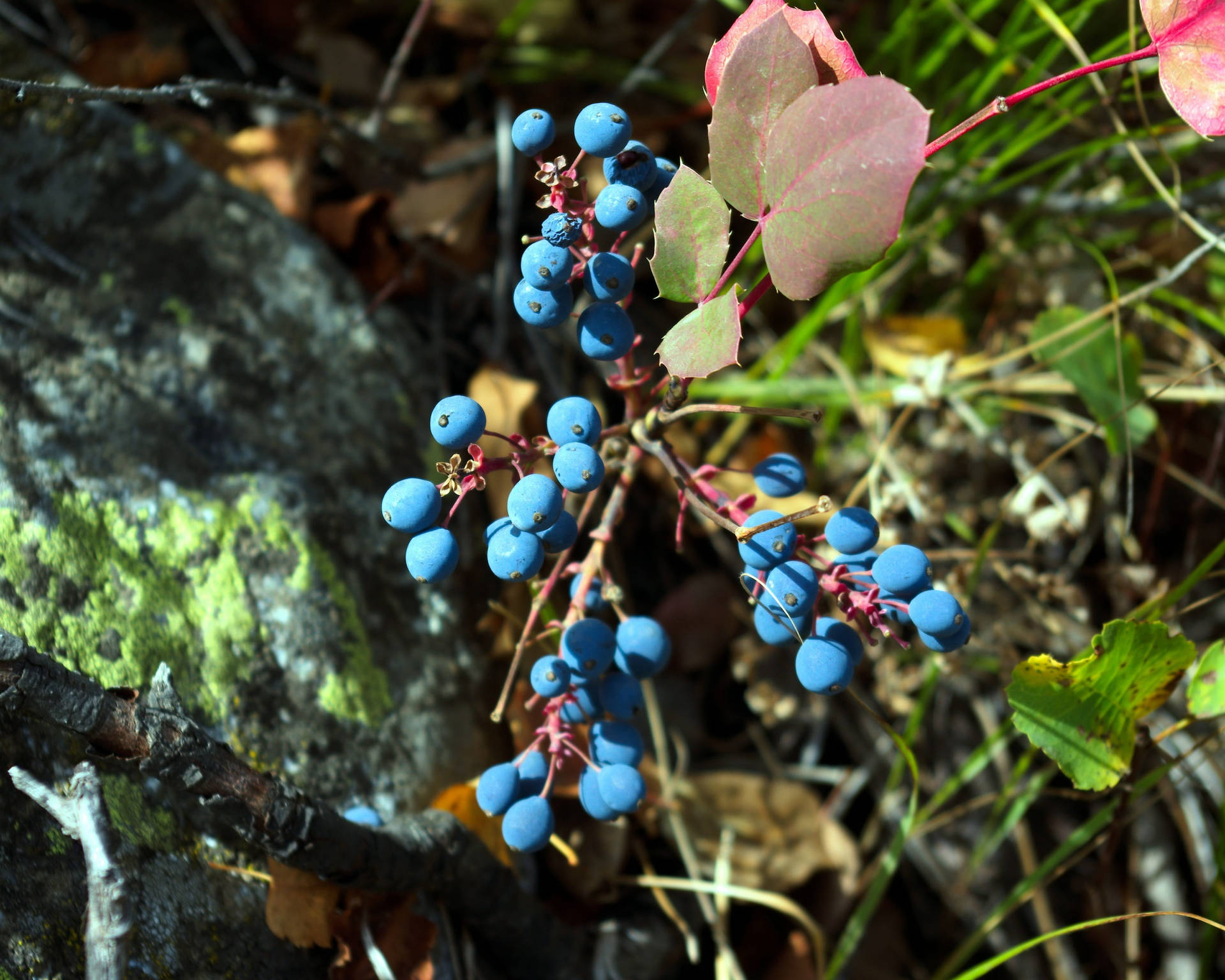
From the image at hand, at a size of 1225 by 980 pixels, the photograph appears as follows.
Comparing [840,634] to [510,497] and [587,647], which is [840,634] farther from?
[510,497]

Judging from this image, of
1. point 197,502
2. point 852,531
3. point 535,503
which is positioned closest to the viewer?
point 535,503

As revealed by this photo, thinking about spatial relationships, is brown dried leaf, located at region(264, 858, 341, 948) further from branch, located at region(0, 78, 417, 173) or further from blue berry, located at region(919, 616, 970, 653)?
branch, located at region(0, 78, 417, 173)

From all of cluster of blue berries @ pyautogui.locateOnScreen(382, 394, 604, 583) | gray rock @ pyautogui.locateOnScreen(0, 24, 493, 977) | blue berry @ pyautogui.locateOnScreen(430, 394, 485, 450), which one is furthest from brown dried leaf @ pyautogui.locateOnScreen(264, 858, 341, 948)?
blue berry @ pyautogui.locateOnScreen(430, 394, 485, 450)

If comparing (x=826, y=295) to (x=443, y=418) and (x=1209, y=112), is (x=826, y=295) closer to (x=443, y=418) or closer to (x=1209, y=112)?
(x=1209, y=112)

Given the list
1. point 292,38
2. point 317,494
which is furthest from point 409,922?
point 292,38

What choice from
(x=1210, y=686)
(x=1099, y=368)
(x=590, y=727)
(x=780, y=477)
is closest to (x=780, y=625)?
(x=780, y=477)

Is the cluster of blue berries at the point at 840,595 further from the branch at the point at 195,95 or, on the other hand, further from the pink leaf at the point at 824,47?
the branch at the point at 195,95
